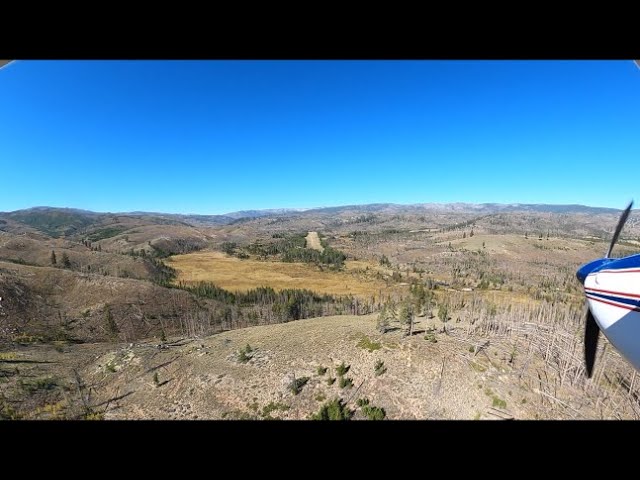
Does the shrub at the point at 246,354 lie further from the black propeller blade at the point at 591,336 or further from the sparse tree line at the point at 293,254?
the sparse tree line at the point at 293,254

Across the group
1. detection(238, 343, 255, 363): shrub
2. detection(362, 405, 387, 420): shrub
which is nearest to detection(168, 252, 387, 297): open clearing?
detection(238, 343, 255, 363): shrub

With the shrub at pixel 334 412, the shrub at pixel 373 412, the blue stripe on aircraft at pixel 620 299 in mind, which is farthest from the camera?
the shrub at pixel 334 412

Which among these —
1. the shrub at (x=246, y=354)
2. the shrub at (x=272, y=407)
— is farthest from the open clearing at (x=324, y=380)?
the shrub at (x=246, y=354)

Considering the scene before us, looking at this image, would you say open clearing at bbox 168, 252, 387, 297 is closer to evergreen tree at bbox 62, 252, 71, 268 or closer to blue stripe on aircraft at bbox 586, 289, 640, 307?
evergreen tree at bbox 62, 252, 71, 268

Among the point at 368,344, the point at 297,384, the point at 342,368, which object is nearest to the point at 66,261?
the point at 297,384

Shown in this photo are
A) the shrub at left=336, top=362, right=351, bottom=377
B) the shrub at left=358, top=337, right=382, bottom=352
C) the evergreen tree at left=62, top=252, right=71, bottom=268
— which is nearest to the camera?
the shrub at left=336, top=362, right=351, bottom=377
